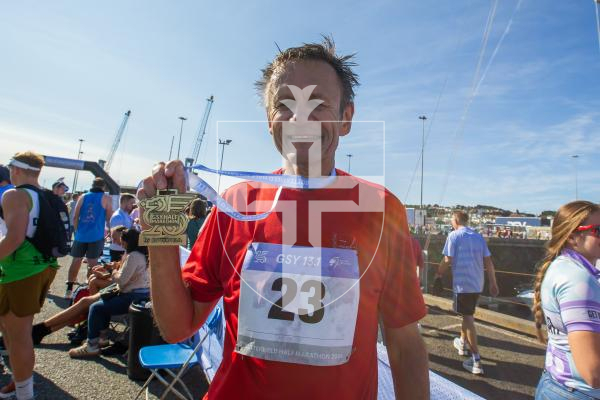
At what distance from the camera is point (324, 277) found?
1136 millimetres

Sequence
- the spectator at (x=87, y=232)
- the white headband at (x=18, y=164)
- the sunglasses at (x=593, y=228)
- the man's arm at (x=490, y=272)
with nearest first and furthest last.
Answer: the sunglasses at (x=593, y=228), the white headband at (x=18, y=164), the man's arm at (x=490, y=272), the spectator at (x=87, y=232)

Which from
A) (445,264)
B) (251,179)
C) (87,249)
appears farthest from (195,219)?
(251,179)

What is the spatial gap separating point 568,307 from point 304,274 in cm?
158

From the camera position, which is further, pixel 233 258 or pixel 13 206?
pixel 13 206

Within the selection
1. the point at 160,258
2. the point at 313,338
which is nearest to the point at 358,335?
the point at 313,338

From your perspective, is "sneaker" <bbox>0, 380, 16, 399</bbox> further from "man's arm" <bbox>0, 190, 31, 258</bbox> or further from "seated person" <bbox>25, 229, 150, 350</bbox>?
"man's arm" <bbox>0, 190, 31, 258</bbox>

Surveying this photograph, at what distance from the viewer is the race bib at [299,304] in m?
1.09

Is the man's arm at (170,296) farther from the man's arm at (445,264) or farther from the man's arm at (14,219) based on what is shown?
the man's arm at (445,264)

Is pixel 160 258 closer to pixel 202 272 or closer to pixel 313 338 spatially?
pixel 202 272

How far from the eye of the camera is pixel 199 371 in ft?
13.9

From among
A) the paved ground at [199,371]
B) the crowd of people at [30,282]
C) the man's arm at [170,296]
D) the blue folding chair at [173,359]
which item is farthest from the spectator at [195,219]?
the man's arm at [170,296]

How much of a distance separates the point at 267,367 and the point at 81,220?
6.36 meters

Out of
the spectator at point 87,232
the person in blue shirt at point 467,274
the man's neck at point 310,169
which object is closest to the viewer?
the man's neck at point 310,169

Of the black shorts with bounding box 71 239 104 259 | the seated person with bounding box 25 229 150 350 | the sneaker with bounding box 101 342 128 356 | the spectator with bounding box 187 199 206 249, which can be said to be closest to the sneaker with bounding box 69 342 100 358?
the seated person with bounding box 25 229 150 350
